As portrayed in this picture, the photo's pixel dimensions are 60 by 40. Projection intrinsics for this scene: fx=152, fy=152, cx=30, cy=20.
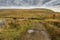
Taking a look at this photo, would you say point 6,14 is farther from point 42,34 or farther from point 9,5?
point 42,34

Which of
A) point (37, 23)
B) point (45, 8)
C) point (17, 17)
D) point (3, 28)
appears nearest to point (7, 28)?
point (3, 28)

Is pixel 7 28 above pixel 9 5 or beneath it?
beneath

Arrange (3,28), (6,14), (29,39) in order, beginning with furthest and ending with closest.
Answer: (6,14) < (3,28) < (29,39)

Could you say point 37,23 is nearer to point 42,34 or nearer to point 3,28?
point 42,34

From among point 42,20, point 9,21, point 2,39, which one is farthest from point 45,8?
point 2,39

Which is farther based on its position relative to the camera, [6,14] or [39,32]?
[6,14]

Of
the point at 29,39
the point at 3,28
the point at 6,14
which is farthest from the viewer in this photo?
the point at 6,14

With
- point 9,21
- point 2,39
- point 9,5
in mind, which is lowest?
point 2,39
